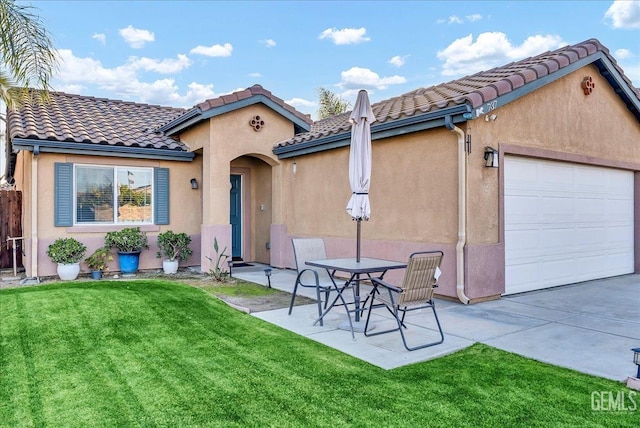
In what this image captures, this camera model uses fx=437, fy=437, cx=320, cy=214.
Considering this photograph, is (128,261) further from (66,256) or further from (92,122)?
(92,122)

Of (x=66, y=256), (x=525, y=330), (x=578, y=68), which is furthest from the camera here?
(x=66, y=256)

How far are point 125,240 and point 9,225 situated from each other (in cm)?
459

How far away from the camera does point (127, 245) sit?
36.5 feet

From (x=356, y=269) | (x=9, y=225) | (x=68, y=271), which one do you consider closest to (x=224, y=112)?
(x=68, y=271)

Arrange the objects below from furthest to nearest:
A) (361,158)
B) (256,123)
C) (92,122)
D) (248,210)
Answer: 1. (248,210)
2. (92,122)
3. (256,123)
4. (361,158)

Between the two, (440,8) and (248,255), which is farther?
(440,8)

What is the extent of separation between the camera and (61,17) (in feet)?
43.8

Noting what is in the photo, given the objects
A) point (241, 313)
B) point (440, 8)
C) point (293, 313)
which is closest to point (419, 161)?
point (293, 313)

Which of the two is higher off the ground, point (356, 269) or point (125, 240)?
point (125, 240)

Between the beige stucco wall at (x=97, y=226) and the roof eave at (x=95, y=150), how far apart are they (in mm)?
260

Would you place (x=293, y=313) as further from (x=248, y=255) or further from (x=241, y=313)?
(x=248, y=255)

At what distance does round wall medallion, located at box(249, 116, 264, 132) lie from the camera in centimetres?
1191

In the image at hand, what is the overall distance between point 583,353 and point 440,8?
1498 cm

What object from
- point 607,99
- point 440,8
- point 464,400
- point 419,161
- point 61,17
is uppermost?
point 440,8
